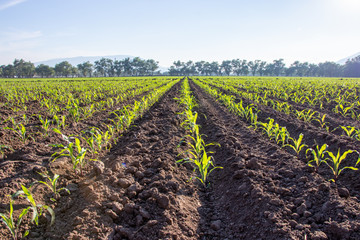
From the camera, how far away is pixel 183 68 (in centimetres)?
10988

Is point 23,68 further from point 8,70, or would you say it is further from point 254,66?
point 254,66

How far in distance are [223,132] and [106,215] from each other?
3245mm


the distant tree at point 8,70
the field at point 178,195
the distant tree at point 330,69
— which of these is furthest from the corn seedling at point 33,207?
the distant tree at point 330,69

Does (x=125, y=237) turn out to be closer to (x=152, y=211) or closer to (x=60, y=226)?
(x=152, y=211)

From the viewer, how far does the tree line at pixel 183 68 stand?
8269cm

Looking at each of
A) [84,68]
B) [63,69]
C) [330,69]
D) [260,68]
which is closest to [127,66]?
[84,68]

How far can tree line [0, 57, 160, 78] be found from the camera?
77.4 meters

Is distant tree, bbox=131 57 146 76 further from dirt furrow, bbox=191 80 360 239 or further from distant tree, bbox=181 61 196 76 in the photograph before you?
dirt furrow, bbox=191 80 360 239

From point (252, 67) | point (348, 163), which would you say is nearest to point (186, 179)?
point (348, 163)

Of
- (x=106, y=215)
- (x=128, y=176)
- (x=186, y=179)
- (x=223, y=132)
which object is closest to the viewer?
(x=106, y=215)

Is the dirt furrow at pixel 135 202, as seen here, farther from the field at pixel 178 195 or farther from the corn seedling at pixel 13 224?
the corn seedling at pixel 13 224

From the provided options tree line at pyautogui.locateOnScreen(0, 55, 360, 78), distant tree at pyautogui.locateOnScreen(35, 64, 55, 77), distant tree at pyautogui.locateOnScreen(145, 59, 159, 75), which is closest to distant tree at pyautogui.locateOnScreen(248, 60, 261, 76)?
tree line at pyautogui.locateOnScreen(0, 55, 360, 78)

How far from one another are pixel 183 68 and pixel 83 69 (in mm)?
49433

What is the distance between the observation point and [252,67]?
112688 millimetres
